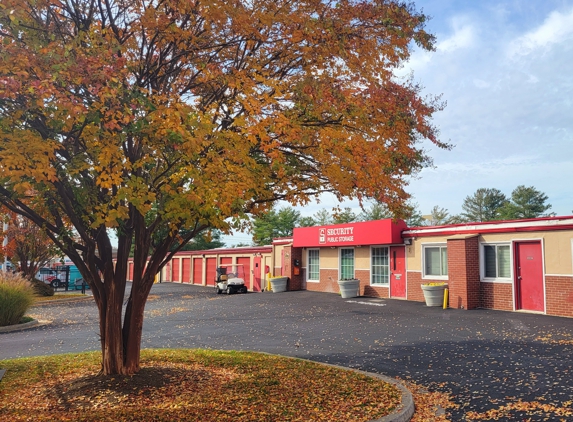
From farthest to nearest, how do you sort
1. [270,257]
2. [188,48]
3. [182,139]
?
[270,257]
[188,48]
[182,139]

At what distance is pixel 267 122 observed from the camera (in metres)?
7.08

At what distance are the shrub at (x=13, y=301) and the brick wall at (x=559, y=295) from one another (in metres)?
18.4

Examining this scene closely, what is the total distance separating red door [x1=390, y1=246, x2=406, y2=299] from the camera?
22.1 m

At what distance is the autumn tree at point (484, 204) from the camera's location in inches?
3073

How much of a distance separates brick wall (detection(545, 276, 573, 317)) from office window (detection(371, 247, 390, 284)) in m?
7.90

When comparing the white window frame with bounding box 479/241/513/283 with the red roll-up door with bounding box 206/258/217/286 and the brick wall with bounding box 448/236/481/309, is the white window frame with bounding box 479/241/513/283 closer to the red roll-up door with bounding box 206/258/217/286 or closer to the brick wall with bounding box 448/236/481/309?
the brick wall with bounding box 448/236/481/309

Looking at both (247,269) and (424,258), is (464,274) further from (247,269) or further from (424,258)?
(247,269)

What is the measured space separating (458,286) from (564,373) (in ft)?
33.9

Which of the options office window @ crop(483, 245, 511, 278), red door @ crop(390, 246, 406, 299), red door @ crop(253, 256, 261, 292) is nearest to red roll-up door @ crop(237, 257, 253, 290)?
red door @ crop(253, 256, 261, 292)

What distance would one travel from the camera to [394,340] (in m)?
12.0

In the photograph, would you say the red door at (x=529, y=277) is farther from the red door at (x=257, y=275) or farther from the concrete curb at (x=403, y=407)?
the red door at (x=257, y=275)

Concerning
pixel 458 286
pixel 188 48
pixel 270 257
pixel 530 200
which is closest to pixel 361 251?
pixel 458 286

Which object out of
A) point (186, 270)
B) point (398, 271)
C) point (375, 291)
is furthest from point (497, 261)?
point (186, 270)

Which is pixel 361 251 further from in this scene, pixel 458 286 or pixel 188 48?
pixel 188 48
